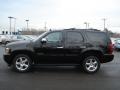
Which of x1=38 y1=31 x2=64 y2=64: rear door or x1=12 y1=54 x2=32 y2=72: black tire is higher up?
x1=38 y1=31 x2=64 y2=64: rear door

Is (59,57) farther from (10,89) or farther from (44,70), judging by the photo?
(10,89)

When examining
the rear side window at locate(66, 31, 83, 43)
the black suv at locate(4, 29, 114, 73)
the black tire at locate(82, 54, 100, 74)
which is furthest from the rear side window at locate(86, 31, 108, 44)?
the black tire at locate(82, 54, 100, 74)

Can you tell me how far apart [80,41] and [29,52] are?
211 centimetres

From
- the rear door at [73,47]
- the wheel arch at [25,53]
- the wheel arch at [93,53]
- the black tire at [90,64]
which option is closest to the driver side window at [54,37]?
the rear door at [73,47]

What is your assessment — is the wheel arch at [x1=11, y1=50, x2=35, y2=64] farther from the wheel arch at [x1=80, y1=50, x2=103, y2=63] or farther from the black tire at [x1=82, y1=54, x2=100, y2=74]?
the black tire at [x1=82, y1=54, x2=100, y2=74]

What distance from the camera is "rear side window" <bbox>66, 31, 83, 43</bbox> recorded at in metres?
9.30

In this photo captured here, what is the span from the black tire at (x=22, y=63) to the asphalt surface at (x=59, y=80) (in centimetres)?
25

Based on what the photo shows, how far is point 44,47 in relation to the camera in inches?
359

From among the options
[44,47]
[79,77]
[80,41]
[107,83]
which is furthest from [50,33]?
[107,83]

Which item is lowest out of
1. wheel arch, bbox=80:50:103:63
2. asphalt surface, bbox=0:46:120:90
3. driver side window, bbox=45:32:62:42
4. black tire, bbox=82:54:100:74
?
asphalt surface, bbox=0:46:120:90

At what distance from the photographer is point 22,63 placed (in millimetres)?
9133

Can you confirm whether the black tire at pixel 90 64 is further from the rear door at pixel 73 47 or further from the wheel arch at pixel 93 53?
the rear door at pixel 73 47

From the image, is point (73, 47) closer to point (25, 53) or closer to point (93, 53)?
point (93, 53)

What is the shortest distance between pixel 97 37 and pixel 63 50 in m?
1.53
